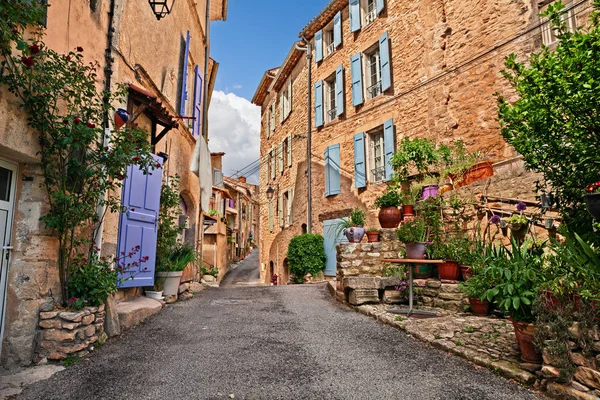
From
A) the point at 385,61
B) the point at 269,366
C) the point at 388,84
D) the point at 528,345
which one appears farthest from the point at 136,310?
the point at 385,61

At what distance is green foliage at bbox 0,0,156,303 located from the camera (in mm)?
2900

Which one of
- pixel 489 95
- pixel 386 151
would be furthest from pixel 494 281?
pixel 386 151

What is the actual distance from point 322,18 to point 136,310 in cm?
1201

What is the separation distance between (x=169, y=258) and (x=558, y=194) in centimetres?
564

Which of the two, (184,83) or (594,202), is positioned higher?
(184,83)

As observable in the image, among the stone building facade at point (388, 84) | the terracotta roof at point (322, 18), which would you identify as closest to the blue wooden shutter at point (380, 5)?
the stone building facade at point (388, 84)

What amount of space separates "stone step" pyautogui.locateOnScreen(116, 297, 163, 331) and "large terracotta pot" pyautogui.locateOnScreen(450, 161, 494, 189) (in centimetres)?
593

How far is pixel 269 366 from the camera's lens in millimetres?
3074

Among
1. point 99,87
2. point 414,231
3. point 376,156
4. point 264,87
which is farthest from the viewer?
point 264,87

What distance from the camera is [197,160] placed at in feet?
26.7

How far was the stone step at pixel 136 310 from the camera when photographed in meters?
4.30

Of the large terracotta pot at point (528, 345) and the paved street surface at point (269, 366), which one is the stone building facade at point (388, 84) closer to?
the large terracotta pot at point (528, 345)

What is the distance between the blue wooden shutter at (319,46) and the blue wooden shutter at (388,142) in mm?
4685

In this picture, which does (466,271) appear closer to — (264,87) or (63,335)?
(63,335)
